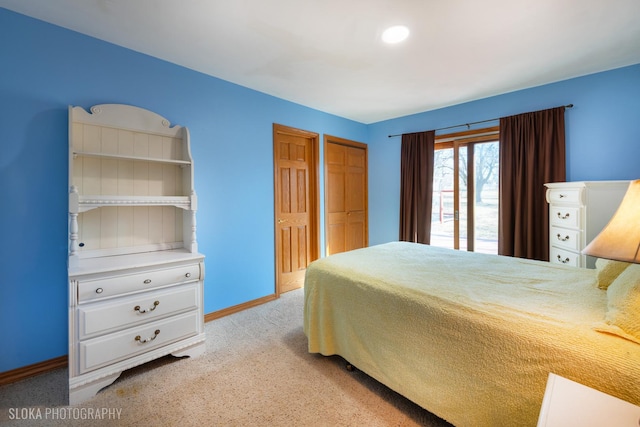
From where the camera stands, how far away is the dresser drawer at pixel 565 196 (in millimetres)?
2373

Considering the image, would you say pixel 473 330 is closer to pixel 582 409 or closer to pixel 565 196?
pixel 582 409

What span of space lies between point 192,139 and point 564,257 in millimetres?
3776

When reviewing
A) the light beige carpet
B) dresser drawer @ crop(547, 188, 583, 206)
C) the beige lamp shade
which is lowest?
the light beige carpet

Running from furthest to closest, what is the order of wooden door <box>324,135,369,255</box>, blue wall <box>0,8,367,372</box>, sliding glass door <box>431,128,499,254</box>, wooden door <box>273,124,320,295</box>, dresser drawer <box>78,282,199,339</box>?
wooden door <box>324,135,369,255</box>, sliding glass door <box>431,128,499,254</box>, wooden door <box>273,124,320,295</box>, blue wall <box>0,8,367,372</box>, dresser drawer <box>78,282,199,339</box>

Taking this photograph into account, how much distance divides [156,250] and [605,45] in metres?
4.20

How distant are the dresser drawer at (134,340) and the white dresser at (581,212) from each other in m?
3.35

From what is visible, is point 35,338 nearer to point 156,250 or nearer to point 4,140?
point 156,250

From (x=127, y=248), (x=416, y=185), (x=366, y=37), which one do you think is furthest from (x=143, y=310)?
(x=416, y=185)

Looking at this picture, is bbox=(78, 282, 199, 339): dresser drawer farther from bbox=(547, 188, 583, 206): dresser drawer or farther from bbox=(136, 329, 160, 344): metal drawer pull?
bbox=(547, 188, 583, 206): dresser drawer

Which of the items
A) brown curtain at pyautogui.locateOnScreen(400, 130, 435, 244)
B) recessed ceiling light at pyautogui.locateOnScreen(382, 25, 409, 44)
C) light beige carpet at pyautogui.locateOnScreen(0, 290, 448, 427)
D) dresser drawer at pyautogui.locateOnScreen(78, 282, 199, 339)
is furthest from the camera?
brown curtain at pyautogui.locateOnScreen(400, 130, 435, 244)

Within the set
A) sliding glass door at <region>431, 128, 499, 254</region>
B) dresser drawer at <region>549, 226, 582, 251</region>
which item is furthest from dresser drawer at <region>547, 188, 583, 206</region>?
sliding glass door at <region>431, 128, 499, 254</region>

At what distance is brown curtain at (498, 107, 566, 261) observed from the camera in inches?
116

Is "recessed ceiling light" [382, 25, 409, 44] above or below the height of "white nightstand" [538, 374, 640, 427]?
above

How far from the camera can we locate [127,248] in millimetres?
2217
